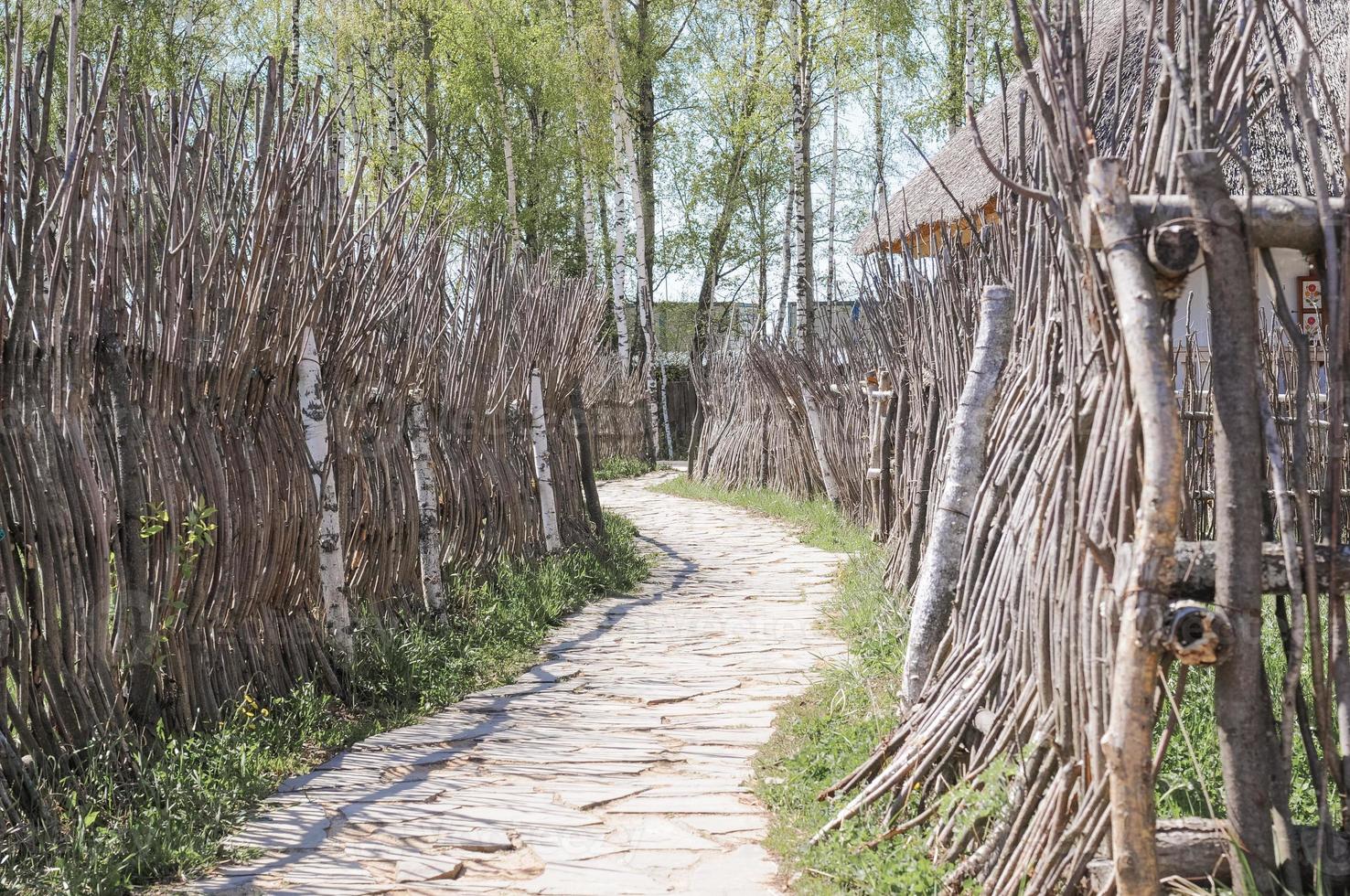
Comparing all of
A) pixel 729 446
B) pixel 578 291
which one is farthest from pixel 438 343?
pixel 729 446

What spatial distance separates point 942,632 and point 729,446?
10.4m

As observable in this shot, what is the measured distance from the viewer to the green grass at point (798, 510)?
8531 mm

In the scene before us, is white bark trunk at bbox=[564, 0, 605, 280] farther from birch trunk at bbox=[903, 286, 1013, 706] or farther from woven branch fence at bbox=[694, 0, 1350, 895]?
woven branch fence at bbox=[694, 0, 1350, 895]

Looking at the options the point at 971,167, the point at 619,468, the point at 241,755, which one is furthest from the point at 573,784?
the point at 619,468

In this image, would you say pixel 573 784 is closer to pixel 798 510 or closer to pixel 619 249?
pixel 798 510

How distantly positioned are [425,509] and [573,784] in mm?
2363

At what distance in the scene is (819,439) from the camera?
33.0 ft

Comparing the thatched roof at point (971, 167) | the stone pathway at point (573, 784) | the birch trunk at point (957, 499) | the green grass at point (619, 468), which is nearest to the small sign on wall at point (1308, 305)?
the thatched roof at point (971, 167)

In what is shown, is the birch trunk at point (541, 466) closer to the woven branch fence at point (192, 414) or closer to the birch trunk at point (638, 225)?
the woven branch fence at point (192, 414)

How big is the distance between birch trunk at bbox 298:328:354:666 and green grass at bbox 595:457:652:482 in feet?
38.4

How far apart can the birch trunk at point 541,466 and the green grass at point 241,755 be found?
114cm

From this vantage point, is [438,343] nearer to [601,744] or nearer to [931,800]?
[601,744]

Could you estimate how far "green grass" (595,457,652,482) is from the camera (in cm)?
1661

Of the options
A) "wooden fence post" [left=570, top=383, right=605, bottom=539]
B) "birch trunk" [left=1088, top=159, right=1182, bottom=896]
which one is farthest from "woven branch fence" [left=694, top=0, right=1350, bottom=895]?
"wooden fence post" [left=570, top=383, right=605, bottom=539]
